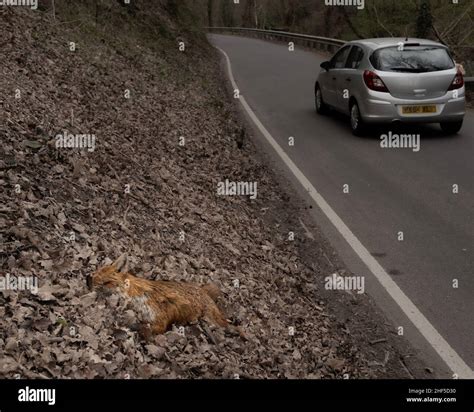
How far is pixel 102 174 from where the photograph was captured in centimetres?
781

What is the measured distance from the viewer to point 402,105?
499 inches

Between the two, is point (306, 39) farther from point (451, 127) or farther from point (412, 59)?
point (412, 59)

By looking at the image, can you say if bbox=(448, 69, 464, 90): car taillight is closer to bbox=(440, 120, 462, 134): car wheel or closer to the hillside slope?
bbox=(440, 120, 462, 134): car wheel

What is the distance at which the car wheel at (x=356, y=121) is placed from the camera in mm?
13312

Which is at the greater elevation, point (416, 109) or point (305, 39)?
point (305, 39)

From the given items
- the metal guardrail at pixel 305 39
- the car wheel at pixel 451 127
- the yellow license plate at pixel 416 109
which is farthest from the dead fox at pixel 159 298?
the metal guardrail at pixel 305 39

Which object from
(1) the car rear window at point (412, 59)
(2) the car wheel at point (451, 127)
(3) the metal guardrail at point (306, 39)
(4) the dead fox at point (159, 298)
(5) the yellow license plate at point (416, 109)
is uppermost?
(3) the metal guardrail at point (306, 39)

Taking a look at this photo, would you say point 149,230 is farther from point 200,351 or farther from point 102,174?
point 200,351

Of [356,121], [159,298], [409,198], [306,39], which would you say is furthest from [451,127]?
[306,39]

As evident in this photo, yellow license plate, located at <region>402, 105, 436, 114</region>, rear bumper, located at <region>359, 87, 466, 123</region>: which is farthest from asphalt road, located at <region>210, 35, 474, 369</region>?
yellow license plate, located at <region>402, 105, 436, 114</region>

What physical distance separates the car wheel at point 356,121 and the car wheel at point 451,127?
163 centimetres

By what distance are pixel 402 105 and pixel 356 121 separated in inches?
44.8

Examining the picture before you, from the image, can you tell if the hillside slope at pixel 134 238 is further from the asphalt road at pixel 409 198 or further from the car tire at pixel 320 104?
the car tire at pixel 320 104

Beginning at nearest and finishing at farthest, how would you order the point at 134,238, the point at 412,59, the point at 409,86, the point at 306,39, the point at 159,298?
1. the point at 159,298
2. the point at 134,238
3. the point at 409,86
4. the point at 412,59
5. the point at 306,39
